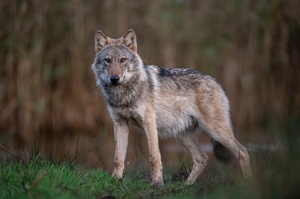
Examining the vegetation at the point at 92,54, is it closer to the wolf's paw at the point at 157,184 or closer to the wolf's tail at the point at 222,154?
the wolf's tail at the point at 222,154

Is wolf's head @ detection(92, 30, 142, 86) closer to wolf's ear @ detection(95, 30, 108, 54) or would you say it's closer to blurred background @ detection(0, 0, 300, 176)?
wolf's ear @ detection(95, 30, 108, 54)

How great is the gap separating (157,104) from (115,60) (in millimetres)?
808

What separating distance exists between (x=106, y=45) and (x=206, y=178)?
83.1 inches

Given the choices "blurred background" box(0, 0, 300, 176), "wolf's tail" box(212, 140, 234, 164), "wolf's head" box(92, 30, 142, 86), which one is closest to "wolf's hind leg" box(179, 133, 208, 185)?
"wolf's tail" box(212, 140, 234, 164)

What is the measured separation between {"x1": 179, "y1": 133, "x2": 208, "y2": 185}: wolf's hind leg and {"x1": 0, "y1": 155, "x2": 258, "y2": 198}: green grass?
16.3 inches

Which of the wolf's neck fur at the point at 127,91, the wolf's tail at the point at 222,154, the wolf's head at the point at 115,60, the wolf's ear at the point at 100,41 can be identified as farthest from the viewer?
the wolf's ear at the point at 100,41

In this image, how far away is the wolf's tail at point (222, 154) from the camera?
7031 mm

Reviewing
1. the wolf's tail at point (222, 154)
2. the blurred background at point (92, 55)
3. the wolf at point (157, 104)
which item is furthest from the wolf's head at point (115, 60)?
the blurred background at point (92, 55)

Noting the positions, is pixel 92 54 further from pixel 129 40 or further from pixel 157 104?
pixel 157 104

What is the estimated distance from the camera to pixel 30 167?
18.6 ft

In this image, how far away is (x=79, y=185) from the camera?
5539 mm

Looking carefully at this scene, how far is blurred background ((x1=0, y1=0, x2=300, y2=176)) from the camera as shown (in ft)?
34.1

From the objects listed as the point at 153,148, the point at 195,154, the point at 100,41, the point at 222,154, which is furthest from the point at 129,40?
the point at 222,154

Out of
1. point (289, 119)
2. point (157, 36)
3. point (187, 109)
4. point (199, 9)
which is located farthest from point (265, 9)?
point (289, 119)
